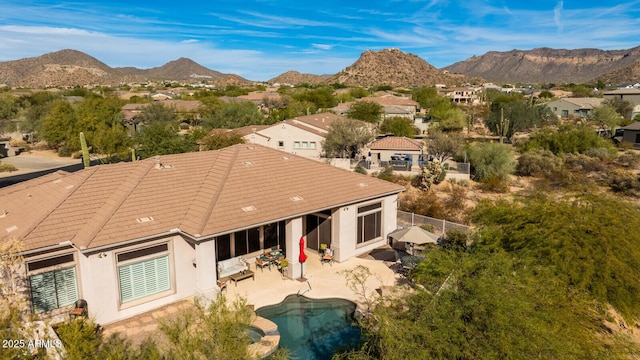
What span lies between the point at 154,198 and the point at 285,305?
6.70 m

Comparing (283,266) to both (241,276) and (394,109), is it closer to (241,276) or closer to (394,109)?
(241,276)

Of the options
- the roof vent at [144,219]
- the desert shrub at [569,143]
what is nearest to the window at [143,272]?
the roof vent at [144,219]

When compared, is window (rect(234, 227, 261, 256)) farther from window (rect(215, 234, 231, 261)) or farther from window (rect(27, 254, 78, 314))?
window (rect(27, 254, 78, 314))

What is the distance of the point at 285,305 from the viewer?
1577 centimetres

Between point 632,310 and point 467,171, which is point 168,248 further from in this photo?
point 467,171

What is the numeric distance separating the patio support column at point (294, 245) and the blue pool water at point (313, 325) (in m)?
1.60

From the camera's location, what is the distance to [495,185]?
35.6m

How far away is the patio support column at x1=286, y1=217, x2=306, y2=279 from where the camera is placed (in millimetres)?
17656

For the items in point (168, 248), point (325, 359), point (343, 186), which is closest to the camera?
point (325, 359)

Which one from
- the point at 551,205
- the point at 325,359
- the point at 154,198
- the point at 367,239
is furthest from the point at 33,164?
the point at 551,205

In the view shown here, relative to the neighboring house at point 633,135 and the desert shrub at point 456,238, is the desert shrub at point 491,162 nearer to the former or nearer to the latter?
the desert shrub at point 456,238

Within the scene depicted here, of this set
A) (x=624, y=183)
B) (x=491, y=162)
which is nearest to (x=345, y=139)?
(x=491, y=162)

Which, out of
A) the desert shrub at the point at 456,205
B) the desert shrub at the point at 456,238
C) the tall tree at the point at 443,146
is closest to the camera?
the desert shrub at the point at 456,238

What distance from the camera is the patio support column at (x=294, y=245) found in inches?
695
